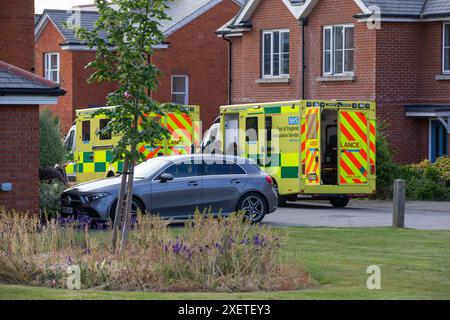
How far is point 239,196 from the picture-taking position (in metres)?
22.1

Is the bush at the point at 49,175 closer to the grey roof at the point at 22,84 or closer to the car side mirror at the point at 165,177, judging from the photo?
the car side mirror at the point at 165,177

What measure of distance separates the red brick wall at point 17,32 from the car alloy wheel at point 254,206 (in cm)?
608

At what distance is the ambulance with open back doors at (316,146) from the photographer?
26188mm

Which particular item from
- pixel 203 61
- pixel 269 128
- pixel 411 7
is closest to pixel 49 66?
pixel 203 61

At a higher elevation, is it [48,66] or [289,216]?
[48,66]

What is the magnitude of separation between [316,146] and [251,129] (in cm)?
209

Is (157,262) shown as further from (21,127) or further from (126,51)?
(21,127)

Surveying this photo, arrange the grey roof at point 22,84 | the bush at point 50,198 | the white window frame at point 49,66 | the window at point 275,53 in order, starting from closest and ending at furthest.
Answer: the grey roof at point 22,84 → the bush at point 50,198 → the window at point 275,53 → the white window frame at point 49,66

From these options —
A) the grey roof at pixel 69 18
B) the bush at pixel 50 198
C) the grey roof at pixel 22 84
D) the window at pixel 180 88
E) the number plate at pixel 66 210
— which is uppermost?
the grey roof at pixel 69 18

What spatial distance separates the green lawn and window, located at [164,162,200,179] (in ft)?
8.44

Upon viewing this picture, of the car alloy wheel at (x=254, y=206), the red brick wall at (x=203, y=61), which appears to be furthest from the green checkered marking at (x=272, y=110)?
the red brick wall at (x=203, y=61)

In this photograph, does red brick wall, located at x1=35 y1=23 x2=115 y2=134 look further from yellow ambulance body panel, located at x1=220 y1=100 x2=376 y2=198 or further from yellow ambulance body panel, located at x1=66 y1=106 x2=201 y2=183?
yellow ambulance body panel, located at x1=220 y1=100 x2=376 y2=198
